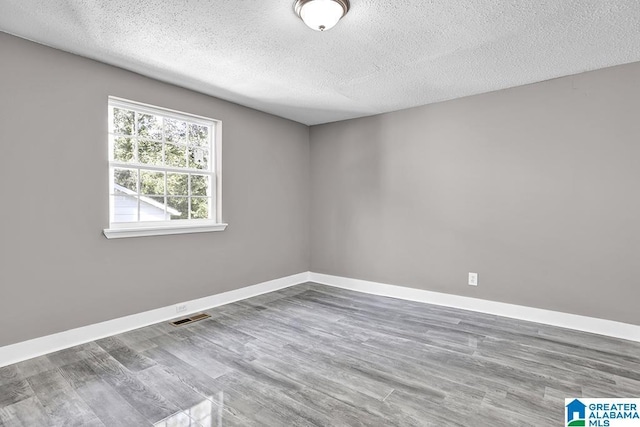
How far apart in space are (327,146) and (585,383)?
387 cm

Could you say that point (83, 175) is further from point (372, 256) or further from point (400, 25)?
point (372, 256)

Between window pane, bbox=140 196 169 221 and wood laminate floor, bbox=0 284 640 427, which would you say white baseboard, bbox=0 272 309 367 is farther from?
window pane, bbox=140 196 169 221

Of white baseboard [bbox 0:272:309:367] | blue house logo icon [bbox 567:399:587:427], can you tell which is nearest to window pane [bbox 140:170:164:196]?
white baseboard [bbox 0:272:309:367]

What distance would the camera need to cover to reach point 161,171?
3.38 metres

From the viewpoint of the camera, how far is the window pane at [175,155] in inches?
136

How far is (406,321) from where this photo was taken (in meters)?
3.34

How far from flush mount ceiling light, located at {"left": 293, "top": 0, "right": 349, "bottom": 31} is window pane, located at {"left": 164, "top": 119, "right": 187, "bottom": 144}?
2.04m

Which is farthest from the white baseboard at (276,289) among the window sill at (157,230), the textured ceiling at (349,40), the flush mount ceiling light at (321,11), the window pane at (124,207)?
the flush mount ceiling light at (321,11)

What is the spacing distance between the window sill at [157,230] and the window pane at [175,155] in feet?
2.26

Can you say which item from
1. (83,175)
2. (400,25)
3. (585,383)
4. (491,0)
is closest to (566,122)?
(491,0)

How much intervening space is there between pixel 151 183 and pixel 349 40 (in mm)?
2346

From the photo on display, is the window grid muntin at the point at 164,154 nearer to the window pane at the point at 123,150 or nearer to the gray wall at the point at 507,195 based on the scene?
the window pane at the point at 123,150

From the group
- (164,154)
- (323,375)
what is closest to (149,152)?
(164,154)

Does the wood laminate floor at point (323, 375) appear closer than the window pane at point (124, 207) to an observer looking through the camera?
Yes
